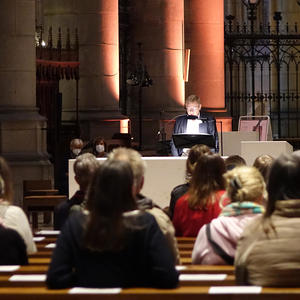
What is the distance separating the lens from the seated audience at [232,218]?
7867 mm

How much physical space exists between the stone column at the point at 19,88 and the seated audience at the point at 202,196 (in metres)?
12.5

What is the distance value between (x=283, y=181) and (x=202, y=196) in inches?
117

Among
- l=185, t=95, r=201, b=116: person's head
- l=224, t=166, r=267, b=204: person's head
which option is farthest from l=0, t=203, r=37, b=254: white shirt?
l=185, t=95, r=201, b=116: person's head

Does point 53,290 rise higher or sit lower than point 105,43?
lower

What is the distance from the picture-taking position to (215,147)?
18.3m

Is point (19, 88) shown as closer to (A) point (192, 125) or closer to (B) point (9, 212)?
(A) point (192, 125)

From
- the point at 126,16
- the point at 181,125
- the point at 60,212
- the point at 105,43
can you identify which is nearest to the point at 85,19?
the point at 105,43

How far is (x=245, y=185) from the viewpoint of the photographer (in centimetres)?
784

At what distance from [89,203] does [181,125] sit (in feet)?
39.4

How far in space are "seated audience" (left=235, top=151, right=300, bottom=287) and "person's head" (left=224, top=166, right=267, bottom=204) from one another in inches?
28.3

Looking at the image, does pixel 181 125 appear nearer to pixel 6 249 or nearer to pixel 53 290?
pixel 6 249

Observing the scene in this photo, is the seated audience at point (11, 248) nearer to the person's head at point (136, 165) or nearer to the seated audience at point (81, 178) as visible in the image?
the person's head at point (136, 165)

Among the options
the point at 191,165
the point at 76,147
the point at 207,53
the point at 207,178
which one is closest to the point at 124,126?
the point at 207,53

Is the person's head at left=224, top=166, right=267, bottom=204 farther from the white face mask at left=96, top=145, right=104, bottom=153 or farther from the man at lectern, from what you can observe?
the white face mask at left=96, top=145, right=104, bottom=153
